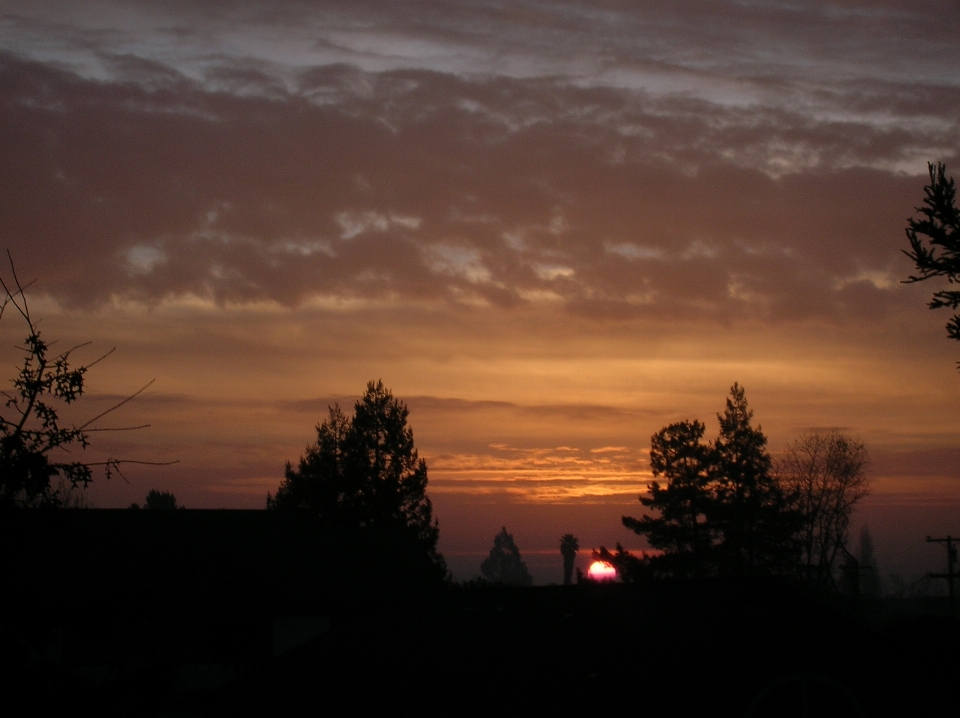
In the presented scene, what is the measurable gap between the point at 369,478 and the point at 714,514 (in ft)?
79.4

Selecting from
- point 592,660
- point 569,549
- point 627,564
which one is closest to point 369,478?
point 627,564

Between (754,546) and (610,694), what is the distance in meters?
46.1

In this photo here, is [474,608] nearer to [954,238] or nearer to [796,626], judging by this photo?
[796,626]

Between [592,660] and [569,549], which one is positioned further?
[569,549]

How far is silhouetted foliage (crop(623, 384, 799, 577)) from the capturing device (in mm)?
63250

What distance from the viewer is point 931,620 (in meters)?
43.2

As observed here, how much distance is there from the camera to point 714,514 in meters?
63.3

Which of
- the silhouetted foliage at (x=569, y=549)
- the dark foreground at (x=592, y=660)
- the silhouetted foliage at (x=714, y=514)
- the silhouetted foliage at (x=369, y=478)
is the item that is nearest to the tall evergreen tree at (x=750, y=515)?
the silhouetted foliage at (x=714, y=514)

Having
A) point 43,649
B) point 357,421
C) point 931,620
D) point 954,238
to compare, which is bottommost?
point 931,620

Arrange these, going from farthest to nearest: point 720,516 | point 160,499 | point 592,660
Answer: point 160,499, point 720,516, point 592,660

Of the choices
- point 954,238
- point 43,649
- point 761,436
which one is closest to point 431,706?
point 954,238

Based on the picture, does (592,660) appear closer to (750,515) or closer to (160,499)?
(750,515)

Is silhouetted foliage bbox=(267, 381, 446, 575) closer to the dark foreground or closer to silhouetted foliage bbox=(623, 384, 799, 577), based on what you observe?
silhouetted foliage bbox=(623, 384, 799, 577)

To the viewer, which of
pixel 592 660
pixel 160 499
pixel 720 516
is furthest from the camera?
pixel 160 499
